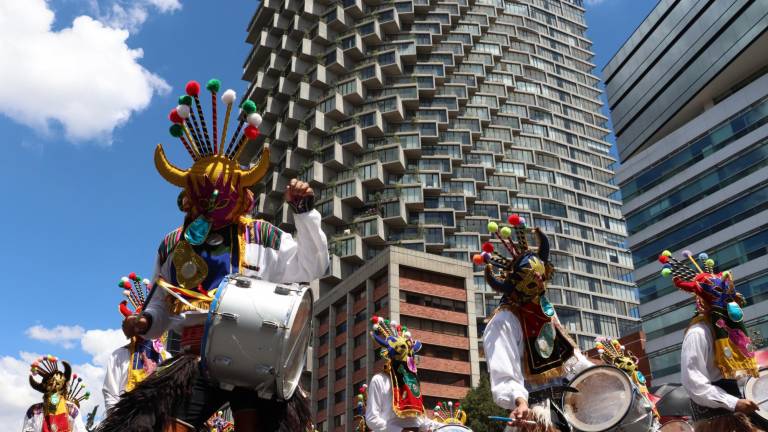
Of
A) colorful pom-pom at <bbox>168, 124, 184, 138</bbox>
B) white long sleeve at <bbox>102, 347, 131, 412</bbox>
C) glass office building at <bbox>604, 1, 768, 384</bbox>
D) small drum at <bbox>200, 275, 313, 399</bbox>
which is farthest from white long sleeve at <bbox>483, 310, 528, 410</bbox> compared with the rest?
glass office building at <bbox>604, 1, 768, 384</bbox>

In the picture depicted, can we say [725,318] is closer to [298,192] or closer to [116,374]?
[298,192]

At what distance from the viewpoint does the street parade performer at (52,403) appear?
375 inches

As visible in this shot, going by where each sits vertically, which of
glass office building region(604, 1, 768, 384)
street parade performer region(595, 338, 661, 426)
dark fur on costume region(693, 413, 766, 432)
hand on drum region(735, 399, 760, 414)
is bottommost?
dark fur on costume region(693, 413, 766, 432)

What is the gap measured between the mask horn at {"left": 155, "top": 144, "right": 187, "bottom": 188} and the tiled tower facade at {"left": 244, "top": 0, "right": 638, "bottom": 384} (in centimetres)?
5715

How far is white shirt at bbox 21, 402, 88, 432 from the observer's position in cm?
952

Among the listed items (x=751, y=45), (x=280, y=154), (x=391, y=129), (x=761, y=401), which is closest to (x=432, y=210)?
(x=391, y=129)

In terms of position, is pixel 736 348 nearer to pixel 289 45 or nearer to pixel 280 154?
pixel 280 154

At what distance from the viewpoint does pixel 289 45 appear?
255ft

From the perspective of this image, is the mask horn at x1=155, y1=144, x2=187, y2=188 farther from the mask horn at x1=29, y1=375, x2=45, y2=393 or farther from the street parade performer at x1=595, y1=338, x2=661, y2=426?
the street parade performer at x1=595, y1=338, x2=661, y2=426

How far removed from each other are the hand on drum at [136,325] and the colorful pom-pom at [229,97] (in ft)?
5.42

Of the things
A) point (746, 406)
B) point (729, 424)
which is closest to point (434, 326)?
point (729, 424)

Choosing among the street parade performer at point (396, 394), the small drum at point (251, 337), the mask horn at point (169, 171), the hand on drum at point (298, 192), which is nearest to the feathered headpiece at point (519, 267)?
the hand on drum at point (298, 192)

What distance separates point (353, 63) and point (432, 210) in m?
20.3

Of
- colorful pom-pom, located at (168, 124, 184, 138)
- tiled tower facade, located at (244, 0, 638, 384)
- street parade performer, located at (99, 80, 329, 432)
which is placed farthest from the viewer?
tiled tower facade, located at (244, 0, 638, 384)
